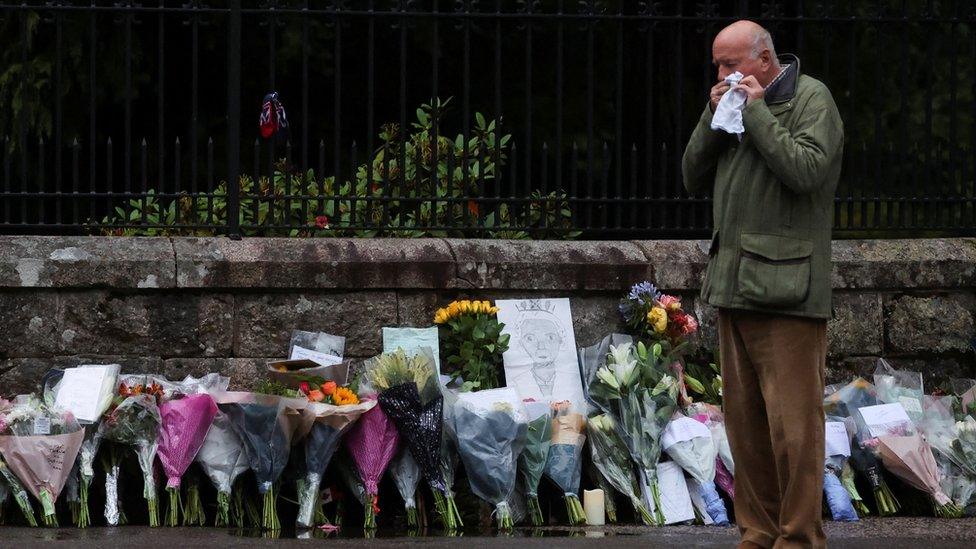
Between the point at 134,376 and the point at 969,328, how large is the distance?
12.7 ft

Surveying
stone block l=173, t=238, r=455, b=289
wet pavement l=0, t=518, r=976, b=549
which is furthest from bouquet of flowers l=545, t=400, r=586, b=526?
stone block l=173, t=238, r=455, b=289

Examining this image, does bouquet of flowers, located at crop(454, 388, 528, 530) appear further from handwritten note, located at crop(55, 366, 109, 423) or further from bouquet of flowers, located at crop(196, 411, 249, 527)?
handwritten note, located at crop(55, 366, 109, 423)

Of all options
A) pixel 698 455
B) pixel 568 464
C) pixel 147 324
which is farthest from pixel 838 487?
pixel 147 324

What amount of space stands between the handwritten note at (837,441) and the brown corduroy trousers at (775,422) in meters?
1.49

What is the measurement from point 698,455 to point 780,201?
177cm

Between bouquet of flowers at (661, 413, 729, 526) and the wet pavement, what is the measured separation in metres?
0.14

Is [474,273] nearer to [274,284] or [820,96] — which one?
[274,284]

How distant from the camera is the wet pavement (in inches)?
205

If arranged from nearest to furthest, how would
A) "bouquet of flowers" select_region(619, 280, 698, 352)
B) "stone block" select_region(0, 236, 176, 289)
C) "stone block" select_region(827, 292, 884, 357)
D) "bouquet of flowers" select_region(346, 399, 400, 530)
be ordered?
"bouquet of flowers" select_region(346, 399, 400, 530) < "stone block" select_region(0, 236, 176, 289) < "bouquet of flowers" select_region(619, 280, 698, 352) < "stone block" select_region(827, 292, 884, 357)

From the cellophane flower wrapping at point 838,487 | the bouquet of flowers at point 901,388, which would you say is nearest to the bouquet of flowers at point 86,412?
the cellophane flower wrapping at point 838,487

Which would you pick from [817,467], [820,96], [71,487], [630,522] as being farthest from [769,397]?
[71,487]

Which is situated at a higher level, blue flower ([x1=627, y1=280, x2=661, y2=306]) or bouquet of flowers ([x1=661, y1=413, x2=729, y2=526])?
blue flower ([x1=627, y1=280, x2=661, y2=306])

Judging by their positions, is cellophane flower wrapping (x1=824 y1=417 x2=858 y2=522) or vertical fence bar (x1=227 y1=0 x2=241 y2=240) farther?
vertical fence bar (x1=227 y1=0 x2=241 y2=240)

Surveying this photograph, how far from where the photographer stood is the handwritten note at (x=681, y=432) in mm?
5941
